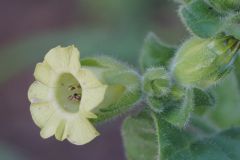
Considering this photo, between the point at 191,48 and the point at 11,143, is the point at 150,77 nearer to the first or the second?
the point at 191,48

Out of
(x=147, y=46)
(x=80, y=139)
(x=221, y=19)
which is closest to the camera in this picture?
(x=80, y=139)

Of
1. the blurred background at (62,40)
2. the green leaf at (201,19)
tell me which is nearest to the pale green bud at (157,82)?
the green leaf at (201,19)

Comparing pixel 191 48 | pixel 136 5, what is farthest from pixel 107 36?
→ pixel 191 48

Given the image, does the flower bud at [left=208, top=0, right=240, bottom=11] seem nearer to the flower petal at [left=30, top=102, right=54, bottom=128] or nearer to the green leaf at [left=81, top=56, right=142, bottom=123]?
the green leaf at [left=81, top=56, right=142, bottom=123]

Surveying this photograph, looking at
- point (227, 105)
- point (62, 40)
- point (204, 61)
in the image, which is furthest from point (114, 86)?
point (62, 40)

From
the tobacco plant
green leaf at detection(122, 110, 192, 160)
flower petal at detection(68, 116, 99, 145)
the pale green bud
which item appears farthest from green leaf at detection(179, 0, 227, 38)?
flower petal at detection(68, 116, 99, 145)
